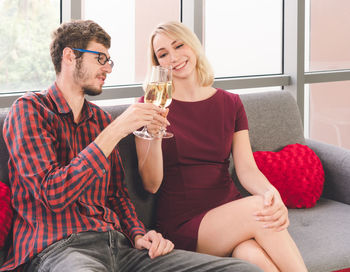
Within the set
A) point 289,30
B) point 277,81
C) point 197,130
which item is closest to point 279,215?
point 197,130

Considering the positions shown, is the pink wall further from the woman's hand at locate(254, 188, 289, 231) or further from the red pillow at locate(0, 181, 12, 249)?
the red pillow at locate(0, 181, 12, 249)

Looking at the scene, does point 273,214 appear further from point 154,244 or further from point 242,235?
point 154,244

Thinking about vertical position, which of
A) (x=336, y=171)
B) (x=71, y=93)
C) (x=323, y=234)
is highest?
(x=71, y=93)

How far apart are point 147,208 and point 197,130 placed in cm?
42

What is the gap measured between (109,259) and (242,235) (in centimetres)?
51

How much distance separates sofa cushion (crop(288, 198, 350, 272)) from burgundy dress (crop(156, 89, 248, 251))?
1.16 feet

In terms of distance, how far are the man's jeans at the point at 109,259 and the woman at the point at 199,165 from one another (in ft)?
0.69

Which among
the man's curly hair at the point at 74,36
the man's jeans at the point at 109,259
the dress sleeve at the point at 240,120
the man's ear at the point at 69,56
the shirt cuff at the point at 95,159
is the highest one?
the man's curly hair at the point at 74,36

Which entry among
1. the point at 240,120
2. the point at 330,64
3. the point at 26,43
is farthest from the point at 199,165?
the point at 330,64

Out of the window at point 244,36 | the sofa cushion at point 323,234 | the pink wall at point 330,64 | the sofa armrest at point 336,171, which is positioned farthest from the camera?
the pink wall at point 330,64

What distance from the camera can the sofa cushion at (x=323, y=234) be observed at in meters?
2.13

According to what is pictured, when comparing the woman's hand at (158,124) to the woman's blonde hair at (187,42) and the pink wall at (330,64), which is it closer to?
the woman's blonde hair at (187,42)

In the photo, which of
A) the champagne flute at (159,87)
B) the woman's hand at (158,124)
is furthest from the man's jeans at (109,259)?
the champagne flute at (159,87)

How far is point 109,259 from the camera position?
5.99 feet
